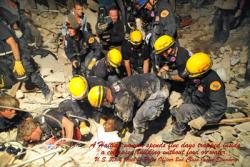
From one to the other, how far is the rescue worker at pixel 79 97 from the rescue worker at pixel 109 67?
0.49 meters

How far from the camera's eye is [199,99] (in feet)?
15.7

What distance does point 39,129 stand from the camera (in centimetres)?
441

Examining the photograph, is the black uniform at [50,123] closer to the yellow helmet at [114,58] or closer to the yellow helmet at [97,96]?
the yellow helmet at [97,96]

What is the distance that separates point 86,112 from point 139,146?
1327mm

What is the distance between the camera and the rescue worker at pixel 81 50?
6288 mm

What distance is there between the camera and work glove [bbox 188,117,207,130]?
15.3 ft

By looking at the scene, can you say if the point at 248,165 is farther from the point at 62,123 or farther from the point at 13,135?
the point at 13,135

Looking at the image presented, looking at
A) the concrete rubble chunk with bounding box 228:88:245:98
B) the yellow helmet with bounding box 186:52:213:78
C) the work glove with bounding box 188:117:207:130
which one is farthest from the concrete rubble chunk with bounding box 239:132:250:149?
the yellow helmet with bounding box 186:52:213:78

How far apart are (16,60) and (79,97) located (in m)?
2.06

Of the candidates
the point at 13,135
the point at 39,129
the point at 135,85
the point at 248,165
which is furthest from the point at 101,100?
the point at 248,165

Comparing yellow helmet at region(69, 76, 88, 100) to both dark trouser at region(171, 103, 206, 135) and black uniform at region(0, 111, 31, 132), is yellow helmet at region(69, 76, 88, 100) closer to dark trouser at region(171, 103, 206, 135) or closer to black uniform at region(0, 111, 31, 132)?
black uniform at region(0, 111, 31, 132)

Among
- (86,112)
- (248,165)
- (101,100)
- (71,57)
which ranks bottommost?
(248,165)

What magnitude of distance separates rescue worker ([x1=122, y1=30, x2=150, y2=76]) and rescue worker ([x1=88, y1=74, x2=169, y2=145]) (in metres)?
1.04

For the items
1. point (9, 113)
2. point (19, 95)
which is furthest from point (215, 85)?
point (19, 95)
